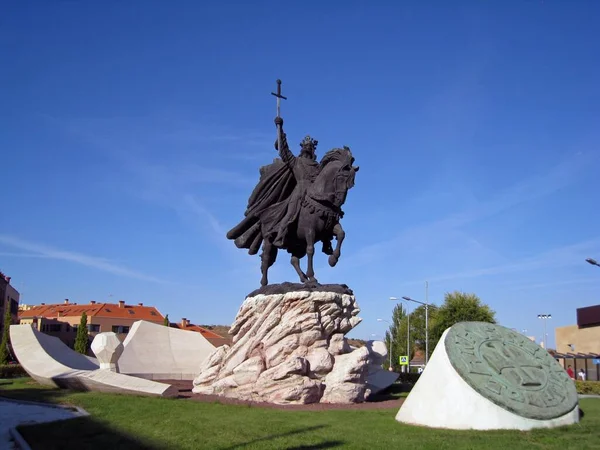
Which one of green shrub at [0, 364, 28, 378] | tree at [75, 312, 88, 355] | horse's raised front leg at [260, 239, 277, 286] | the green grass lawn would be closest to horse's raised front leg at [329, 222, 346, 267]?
horse's raised front leg at [260, 239, 277, 286]

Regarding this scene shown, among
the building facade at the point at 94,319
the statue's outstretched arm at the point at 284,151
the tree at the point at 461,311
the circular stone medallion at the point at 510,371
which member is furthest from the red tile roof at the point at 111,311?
the circular stone medallion at the point at 510,371

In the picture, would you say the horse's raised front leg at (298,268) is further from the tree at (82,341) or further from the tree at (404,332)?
the tree at (404,332)

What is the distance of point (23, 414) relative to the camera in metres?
11.1

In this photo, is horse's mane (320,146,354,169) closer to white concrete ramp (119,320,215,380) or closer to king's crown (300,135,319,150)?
king's crown (300,135,319,150)

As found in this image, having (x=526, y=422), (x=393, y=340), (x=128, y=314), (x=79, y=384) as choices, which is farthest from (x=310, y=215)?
(x=128, y=314)

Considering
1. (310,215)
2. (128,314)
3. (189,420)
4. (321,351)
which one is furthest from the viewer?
(128,314)

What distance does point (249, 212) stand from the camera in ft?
58.6

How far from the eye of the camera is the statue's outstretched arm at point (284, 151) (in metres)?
16.0

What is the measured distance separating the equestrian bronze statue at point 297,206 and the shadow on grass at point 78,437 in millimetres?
7494

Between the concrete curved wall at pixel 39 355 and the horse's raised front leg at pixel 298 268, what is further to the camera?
the horse's raised front leg at pixel 298 268

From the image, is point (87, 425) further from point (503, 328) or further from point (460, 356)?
point (503, 328)

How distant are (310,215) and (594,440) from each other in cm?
952

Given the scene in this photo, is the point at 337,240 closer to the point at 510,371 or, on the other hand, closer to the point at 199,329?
the point at 510,371

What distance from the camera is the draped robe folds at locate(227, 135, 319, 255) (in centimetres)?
1633
